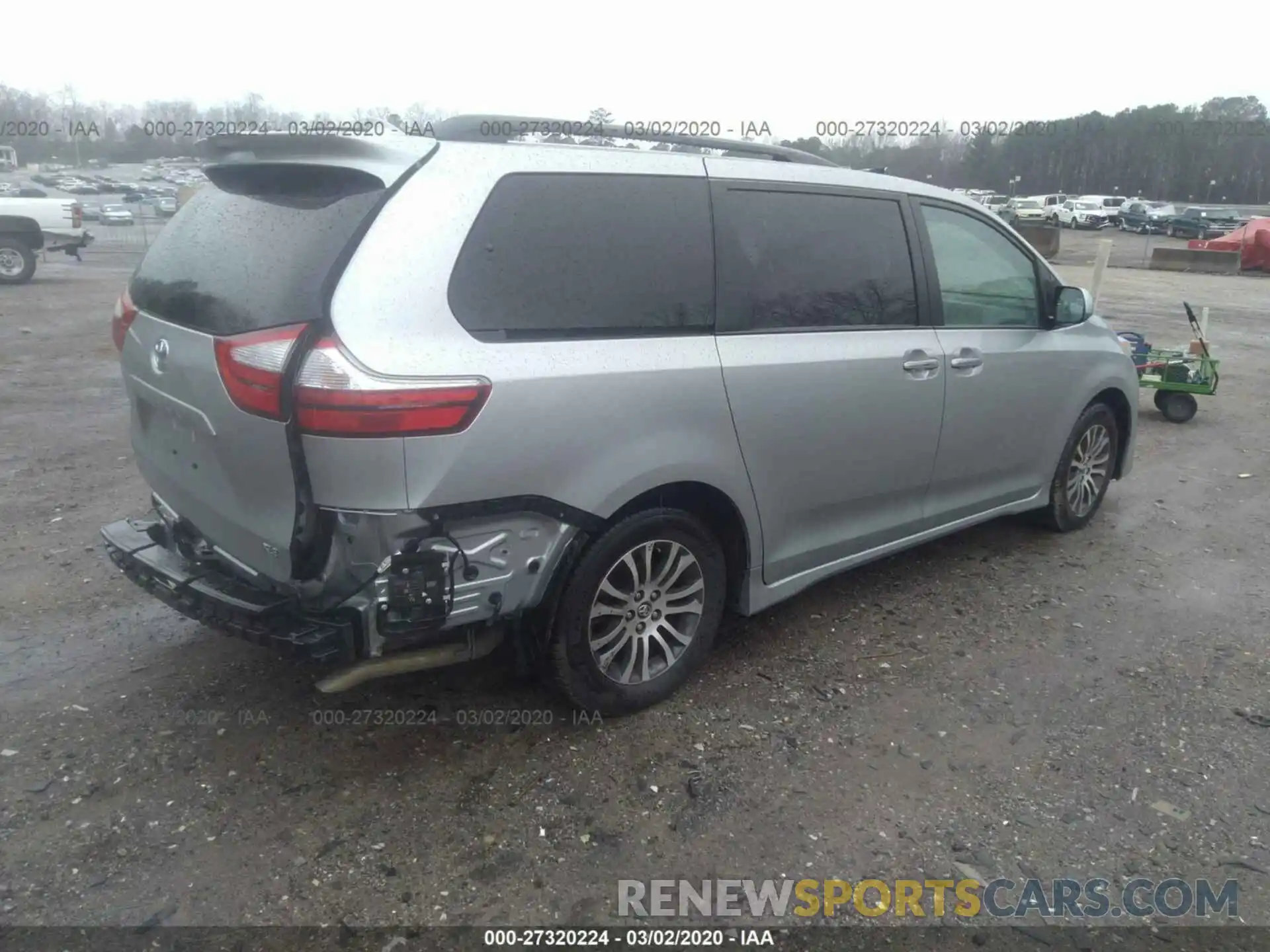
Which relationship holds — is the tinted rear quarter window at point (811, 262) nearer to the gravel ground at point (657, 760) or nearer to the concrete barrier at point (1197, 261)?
the gravel ground at point (657, 760)

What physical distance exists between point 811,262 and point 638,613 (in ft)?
4.99

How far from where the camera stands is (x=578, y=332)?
9.63 ft

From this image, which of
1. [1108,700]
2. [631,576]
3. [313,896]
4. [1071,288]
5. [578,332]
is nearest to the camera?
[313,896]

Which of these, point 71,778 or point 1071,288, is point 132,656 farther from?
point 1071,288

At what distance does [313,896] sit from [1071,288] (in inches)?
174

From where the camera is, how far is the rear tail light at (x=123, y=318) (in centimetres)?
331

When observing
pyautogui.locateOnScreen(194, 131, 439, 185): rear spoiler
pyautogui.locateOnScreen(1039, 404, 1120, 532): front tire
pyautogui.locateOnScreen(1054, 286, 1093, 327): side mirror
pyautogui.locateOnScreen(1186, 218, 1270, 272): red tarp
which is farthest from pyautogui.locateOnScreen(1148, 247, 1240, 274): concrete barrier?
pyautogui.locateOnScreen(194, 131, 439, 185): rear spoiler

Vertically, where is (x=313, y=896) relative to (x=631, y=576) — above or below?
below

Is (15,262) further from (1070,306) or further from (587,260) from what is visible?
(1070,306)

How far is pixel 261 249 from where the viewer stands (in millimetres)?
2828

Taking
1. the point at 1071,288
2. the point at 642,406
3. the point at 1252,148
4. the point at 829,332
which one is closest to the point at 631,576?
the point at 642,406

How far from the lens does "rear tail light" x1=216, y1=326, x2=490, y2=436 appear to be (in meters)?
2.51

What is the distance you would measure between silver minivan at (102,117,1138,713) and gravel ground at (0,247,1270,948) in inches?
15.9

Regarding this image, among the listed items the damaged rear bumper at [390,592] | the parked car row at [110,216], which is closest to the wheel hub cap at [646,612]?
the damaged rear bumper at [390,592]
